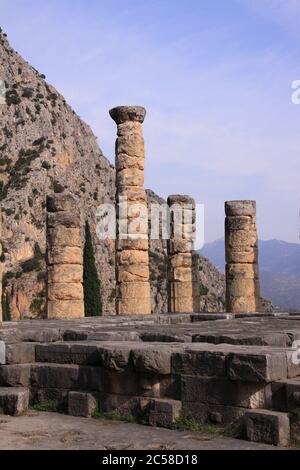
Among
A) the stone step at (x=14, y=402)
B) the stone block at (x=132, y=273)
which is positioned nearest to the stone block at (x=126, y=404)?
the stone step at (x=14, y=402)

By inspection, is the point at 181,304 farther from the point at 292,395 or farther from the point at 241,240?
the point at 292,395

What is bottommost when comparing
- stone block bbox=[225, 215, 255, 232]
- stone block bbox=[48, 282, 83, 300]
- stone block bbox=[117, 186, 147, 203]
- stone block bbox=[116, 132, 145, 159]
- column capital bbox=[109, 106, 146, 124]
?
stone block bbox=[48, 282, 83, 300]

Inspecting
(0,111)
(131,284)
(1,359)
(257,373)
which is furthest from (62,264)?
(0,111)

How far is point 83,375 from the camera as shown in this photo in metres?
9.71

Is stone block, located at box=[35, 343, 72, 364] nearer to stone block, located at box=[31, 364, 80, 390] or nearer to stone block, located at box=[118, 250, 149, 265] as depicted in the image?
stone block, located at box=[31, 364, 80, 390]

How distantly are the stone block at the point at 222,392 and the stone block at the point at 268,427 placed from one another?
29 centimetres

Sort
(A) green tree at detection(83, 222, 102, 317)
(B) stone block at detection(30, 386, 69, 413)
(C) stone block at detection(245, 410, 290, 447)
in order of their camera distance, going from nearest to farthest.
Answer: (C) stone block at detection(245, 410, 290, 447), (B) stone block at detection(30, 386, 69, 413), (A) green tree at detection(83, 222, 102, 317)

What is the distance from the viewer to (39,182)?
6444 cm

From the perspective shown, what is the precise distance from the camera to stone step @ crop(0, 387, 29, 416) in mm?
9516

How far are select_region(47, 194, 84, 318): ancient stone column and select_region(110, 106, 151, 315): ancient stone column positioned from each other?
1.46m

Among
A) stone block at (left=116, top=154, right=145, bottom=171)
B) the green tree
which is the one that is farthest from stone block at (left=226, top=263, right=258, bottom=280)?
the green tree

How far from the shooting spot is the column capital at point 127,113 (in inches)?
920

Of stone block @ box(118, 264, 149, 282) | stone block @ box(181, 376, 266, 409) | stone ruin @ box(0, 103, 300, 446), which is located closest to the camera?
stone ruin @ box(0, 103, 300, 446)

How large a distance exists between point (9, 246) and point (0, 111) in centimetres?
1333
